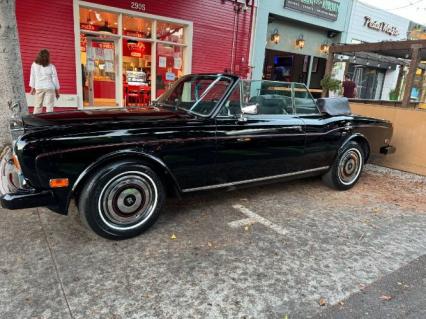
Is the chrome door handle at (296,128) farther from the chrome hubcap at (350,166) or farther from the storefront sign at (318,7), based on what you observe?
the storefront sign at (318,7)

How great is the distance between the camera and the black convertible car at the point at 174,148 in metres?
2.85

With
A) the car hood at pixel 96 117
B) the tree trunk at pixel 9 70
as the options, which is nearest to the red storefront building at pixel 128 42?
the tree trunk at pixel 9 70

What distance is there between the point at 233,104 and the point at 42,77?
534cm

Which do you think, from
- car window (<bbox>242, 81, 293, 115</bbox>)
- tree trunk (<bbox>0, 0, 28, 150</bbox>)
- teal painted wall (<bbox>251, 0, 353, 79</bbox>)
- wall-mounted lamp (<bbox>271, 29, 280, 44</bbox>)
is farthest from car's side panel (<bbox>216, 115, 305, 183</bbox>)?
wall-mounted lamp (<bbox>271, 29, 280, 44</bbox>)

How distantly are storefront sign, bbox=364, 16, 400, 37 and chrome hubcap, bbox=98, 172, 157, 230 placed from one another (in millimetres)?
15700

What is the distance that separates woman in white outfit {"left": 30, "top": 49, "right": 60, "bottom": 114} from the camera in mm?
7137

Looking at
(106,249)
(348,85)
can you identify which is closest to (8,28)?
(106,249)

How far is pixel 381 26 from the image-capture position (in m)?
16.3

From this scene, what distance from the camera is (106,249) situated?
3039mm

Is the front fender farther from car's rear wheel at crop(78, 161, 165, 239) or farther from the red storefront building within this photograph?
the red storefront building

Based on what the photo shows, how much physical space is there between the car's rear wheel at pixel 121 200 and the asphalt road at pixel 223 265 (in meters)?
0.16

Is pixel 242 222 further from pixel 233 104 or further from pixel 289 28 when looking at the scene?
pixel 289 28

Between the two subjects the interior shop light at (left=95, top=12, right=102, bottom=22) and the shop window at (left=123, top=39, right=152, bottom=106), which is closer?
the interior shop light at (left=95, top=12, right=102, bottom=22)

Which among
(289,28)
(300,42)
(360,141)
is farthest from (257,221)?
(300,42)
